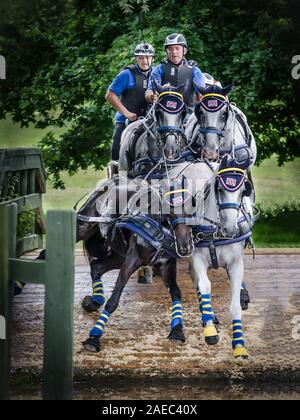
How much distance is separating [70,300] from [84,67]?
10.3 m

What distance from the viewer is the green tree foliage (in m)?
14.6

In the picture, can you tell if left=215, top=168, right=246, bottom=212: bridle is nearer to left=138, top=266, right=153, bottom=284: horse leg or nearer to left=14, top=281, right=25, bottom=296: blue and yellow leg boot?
left=14, top=281, right=25, bottom=296: blue and yellow leg boot

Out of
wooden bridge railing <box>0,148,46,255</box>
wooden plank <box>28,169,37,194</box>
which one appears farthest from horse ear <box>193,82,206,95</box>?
wooden plank <box>28,169,37,194</box>

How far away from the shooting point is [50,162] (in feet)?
52.4

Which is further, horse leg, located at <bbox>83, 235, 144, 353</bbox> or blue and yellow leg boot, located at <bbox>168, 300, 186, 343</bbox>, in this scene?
blue and yellow leg boot, located at <bbox>168, 300, 186, 343</bbox>

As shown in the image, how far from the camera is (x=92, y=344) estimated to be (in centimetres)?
770

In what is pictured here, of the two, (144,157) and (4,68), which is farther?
(4,68)

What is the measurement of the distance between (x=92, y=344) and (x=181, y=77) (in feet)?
8.81

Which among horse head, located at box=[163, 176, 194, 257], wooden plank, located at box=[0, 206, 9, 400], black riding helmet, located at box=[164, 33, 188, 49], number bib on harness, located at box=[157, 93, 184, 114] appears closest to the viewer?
wooden plank, located at box=[0, 206, 9, 400]

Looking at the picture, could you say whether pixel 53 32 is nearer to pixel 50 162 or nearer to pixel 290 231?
pixel 50 162

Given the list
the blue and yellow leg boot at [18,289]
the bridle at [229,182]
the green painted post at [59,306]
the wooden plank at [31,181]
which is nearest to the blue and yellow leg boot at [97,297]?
the blue and yellow leg boot at [18,289]

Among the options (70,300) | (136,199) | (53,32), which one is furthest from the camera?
(53,32)

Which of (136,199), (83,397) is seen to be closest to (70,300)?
(83,397)

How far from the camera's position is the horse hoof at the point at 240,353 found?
759cm
